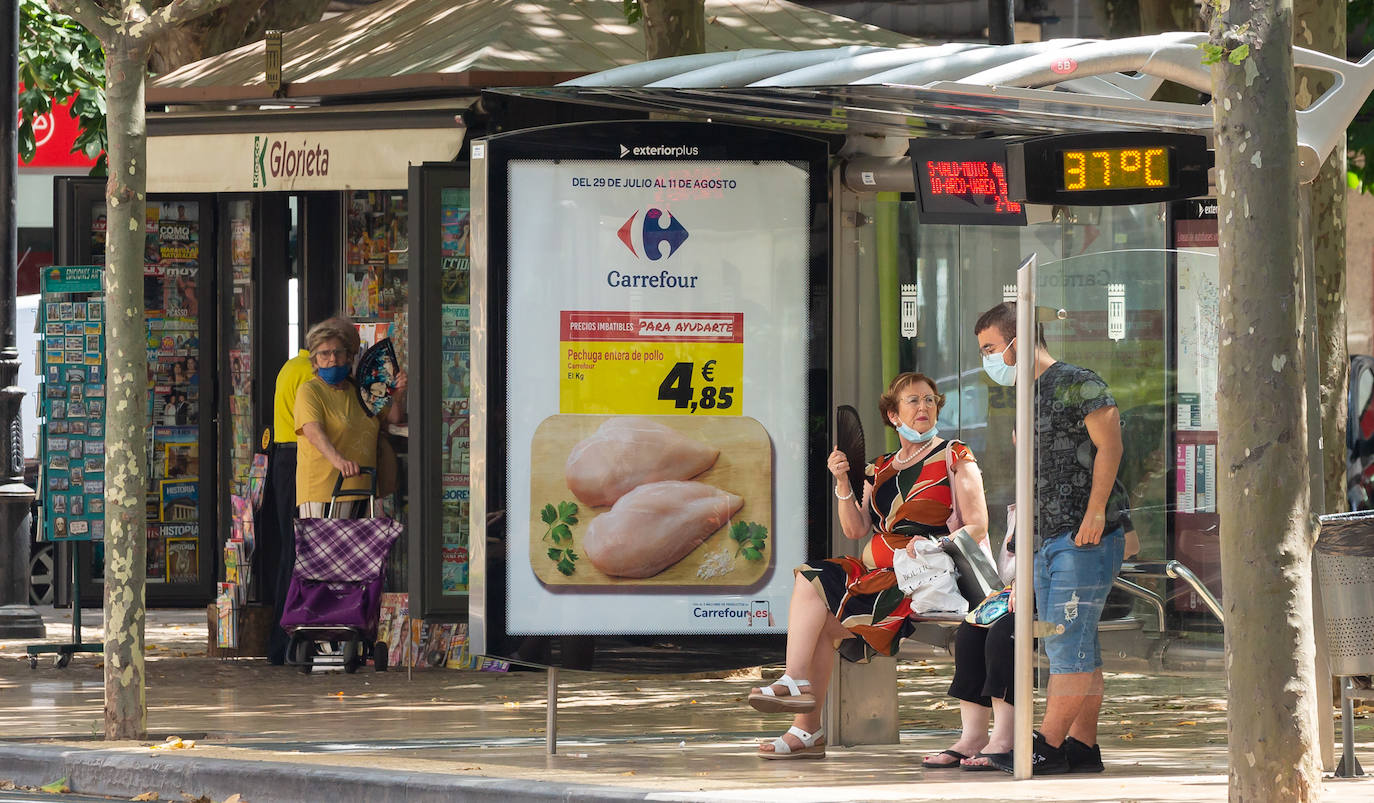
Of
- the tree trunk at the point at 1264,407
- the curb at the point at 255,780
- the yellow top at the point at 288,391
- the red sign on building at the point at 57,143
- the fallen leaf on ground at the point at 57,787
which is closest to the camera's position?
the tree trunk at the point at 1264,407

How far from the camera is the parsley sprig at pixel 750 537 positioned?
8.27 metres

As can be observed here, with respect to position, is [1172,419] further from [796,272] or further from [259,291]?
[259,291]

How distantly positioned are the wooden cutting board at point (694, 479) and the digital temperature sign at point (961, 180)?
113cm

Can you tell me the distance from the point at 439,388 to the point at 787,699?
257cm

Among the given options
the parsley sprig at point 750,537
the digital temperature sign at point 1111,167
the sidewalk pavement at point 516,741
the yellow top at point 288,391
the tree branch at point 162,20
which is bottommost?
the sidewalk pavement at point 516,741

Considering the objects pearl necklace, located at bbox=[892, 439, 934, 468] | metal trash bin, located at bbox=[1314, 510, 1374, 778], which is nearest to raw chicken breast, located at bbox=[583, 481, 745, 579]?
pearl necklace, located at bbox=[892, 439, 934, 468]

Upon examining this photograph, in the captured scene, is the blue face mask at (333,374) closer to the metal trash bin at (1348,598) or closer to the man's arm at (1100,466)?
the man's arm at (1100,466)

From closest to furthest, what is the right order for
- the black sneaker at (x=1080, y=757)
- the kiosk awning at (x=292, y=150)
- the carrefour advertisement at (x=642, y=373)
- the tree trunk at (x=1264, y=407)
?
the tree trunk at (x=1264, y=407) < the black sneaker at (x=1080, y=757) < the carrefour advertisement at (x=642, y=373) < the kiosk awning at (x=292, y=150)

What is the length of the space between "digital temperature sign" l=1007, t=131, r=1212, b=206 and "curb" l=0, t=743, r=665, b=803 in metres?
→ 2.49

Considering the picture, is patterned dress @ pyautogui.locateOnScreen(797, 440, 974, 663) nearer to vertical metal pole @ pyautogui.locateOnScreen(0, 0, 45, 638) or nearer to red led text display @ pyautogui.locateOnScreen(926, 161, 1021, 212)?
red led text display @ pyautogui.locateOnScreen(926, 161, 1021, 212)

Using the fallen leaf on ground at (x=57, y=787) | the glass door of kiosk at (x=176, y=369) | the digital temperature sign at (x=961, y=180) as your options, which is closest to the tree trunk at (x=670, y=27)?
the glass door of kiosk at (x=176, y=369)

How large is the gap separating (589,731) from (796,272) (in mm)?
2204

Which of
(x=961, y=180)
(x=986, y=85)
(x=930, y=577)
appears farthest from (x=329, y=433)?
(x=986, y=85)

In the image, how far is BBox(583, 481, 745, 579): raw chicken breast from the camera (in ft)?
26.8
